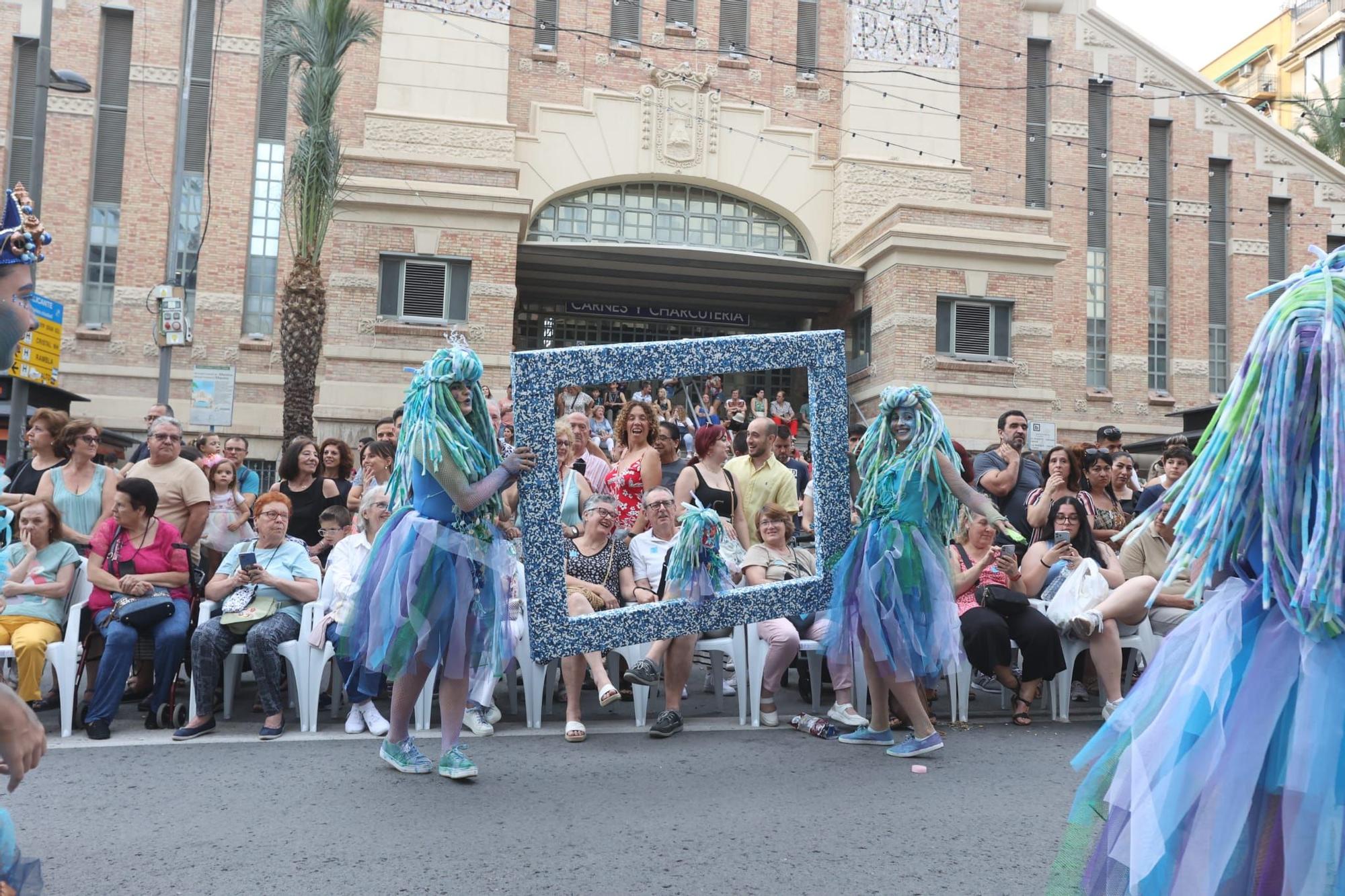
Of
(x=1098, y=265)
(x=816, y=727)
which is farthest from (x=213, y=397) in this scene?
(x=1098, y=265)

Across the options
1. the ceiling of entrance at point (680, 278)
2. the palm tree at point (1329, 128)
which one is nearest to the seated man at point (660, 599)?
A: the ceiling of entrance at point (680, 278)

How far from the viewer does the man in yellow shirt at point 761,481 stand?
7.70 m

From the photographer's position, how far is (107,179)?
22.5 metres

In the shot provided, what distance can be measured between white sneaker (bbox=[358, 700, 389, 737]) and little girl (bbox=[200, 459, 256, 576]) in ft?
6.45

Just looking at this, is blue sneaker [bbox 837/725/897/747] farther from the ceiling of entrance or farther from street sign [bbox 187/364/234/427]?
the ceiling of entrance

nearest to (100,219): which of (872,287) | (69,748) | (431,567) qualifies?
(872,287)

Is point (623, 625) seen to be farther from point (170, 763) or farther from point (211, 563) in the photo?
point (211, 563)

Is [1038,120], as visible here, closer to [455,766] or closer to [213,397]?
[213,397]

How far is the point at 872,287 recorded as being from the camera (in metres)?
22.5

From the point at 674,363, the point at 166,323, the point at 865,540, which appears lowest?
the point at 865,540

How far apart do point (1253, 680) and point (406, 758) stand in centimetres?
411

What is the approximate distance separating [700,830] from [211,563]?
5.00m

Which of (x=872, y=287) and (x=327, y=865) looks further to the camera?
(x=872, y=287)

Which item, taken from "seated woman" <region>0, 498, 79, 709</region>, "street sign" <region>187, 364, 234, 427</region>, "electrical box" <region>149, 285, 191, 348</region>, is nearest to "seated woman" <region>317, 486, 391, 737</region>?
"seated woman" <region>0, 498, 79, 709</region>
